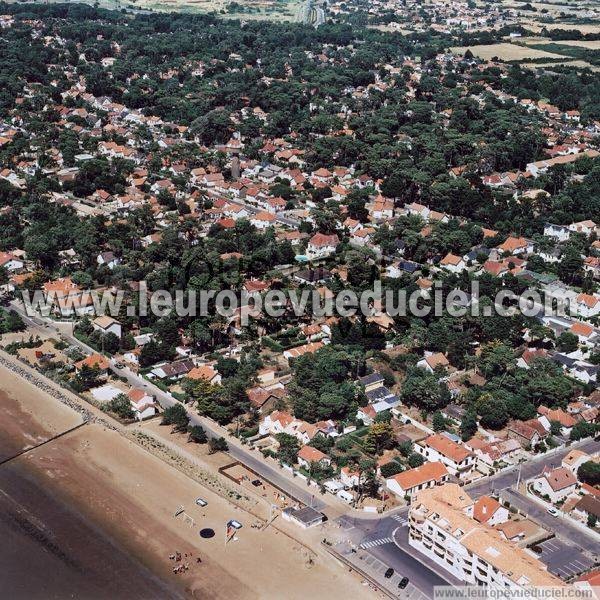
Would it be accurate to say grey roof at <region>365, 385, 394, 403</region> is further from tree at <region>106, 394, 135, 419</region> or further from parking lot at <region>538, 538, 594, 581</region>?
parking lot at <region>538, 538, 594, 581</region>

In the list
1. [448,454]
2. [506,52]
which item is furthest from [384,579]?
[506,52]

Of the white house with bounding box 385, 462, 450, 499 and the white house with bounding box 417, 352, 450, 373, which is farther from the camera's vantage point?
the white house with bounding box 417, 352, 450, 373

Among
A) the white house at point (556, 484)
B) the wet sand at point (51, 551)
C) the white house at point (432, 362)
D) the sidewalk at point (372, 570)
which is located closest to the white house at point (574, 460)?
the white house at point (556, 484)

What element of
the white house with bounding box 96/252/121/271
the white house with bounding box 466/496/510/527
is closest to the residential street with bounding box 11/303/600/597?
the white house with bounding box 466/496/510/527

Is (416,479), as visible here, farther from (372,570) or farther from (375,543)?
(372,570)

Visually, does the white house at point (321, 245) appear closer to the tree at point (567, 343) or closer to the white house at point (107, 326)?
the white house at point (107, 326)
